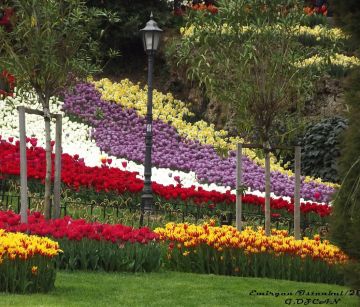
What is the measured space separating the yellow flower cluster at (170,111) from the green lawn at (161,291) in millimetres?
9844

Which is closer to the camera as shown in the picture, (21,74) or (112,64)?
(21,74)

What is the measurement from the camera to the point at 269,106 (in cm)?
1027

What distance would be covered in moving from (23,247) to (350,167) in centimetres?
296

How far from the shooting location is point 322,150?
1906cm

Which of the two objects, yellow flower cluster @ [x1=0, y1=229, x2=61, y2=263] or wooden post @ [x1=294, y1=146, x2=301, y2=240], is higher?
wooden post @ [x1=294, y1=146, x2=301, y2=240]

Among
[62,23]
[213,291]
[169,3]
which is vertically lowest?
[213,291]

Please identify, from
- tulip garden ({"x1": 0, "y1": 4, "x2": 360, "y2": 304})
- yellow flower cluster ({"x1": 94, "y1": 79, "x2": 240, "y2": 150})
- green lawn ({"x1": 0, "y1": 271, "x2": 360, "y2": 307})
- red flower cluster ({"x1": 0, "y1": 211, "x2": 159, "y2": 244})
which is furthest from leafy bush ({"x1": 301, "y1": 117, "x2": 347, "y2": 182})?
green lawn ({"x1": 0, "y1": 271, "x2": 360, "y2": 307})

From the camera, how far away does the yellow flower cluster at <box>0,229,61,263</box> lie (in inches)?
300

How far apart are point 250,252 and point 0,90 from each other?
1425 centimetres

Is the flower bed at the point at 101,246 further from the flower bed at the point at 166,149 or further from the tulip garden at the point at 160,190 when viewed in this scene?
the flower bed at the point at 166,149

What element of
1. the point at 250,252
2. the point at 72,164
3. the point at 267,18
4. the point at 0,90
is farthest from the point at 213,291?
the point at 0,90

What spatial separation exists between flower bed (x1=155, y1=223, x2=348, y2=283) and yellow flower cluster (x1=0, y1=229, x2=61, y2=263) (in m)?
2.10

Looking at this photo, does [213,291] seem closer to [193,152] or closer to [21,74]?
[21,74]

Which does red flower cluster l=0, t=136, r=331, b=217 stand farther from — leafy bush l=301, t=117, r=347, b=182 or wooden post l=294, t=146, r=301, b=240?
leafy bush l=301, t=117, r=347, b=182
